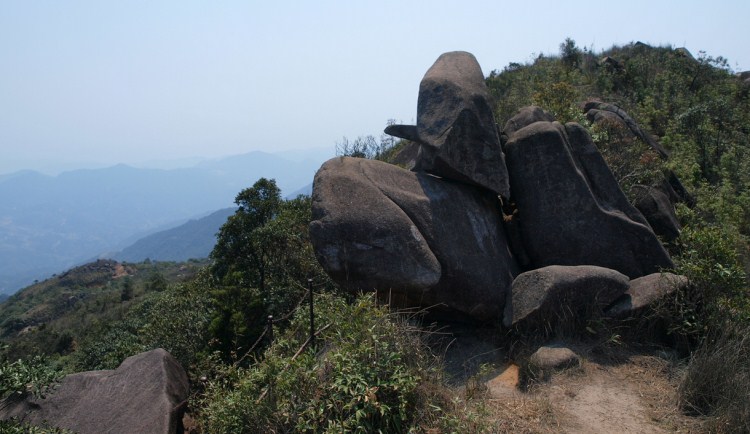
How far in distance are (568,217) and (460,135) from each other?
7.71ft

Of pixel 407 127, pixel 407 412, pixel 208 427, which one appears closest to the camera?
pixel 407 412

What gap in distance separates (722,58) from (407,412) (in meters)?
28.8

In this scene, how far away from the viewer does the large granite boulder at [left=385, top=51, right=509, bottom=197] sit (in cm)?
898

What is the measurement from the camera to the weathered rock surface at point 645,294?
7918 millimetres

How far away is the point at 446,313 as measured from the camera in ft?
28.6

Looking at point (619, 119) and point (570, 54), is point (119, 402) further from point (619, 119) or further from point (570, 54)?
point (570, 54)

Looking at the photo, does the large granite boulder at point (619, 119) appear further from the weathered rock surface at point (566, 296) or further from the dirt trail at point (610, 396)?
the dirt trail at point (610, 396)

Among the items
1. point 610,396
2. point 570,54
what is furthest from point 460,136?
point 570,54

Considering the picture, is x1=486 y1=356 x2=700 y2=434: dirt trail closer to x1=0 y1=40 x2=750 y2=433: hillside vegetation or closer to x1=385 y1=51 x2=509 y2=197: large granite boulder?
x1=0 y1=40 x2=750 y2=433: hillside vegetation

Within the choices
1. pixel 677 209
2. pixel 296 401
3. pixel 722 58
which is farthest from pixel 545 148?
pixel 722 58

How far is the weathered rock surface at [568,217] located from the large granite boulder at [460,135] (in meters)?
0.63

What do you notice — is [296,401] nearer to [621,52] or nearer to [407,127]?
[407,127]

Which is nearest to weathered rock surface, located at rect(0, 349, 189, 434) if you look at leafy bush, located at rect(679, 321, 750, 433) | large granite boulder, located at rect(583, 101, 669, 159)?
leafy bush, located at rect(679, 321, 750, 433)

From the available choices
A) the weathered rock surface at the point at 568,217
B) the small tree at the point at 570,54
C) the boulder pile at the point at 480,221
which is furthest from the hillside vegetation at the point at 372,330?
the small tree at the point at 570,54
